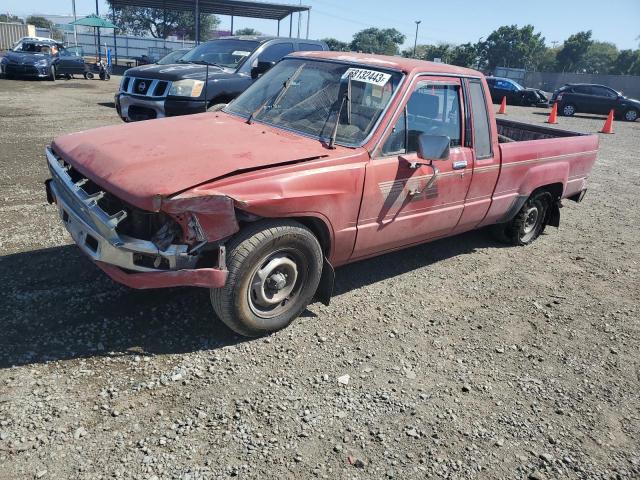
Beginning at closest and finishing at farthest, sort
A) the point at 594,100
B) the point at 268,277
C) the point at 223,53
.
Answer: the point at 268,277, the point at 223,53, the point at 594,100

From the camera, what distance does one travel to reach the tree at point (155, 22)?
69.9m

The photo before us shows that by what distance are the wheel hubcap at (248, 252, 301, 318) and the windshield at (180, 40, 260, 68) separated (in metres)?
6.74

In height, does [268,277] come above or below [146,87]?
below

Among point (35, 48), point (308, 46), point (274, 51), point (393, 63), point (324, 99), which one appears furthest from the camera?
point (35, 48)

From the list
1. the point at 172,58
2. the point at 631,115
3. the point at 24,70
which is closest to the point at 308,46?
the point at 172,58

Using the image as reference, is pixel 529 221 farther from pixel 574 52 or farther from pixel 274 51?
pixel 574 52

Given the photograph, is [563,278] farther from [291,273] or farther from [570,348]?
[291,273]

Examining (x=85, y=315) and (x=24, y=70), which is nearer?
(x=85, y=315)

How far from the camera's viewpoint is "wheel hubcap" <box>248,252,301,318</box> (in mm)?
3348

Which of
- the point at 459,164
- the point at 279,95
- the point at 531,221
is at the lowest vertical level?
the point at 531,221

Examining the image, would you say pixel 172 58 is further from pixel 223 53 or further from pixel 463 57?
pixel 463 57

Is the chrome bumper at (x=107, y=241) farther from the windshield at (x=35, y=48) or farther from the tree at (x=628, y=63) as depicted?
the tree at (x=628, y=63)

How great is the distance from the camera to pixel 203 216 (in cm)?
285

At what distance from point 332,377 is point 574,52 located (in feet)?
323
